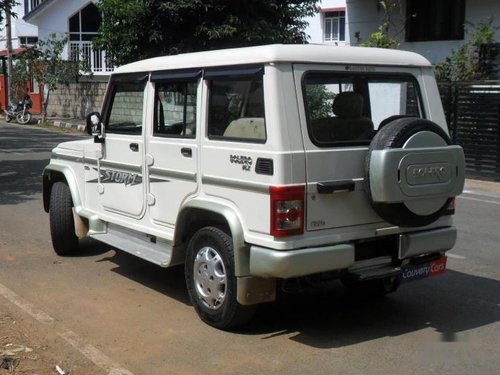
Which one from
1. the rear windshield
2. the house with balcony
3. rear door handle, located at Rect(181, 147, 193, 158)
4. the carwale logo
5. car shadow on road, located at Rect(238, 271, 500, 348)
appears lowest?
car shadow on road, located at Rect(238, 271, 500, 348)

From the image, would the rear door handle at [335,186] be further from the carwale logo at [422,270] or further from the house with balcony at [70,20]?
the house with balcony at [70,20]

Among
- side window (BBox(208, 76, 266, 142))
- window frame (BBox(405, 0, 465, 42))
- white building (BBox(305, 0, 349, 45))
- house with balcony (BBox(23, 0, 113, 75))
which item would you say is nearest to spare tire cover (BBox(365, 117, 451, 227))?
side window (BBox(208, 76, 266, 142))

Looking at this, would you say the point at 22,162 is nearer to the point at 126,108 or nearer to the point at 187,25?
the point at 187,25

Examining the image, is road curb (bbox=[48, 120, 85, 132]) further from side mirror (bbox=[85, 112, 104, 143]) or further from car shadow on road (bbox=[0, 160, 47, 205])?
side mirror (bbox=[85, 112, 104, 143])

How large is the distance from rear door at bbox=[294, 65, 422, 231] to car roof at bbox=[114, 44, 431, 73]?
0.23 feet

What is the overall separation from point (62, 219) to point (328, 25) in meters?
17.1

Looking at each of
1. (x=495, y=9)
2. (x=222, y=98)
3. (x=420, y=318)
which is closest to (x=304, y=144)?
(x=222, y=98)

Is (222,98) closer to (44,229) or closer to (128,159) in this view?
(128,159)

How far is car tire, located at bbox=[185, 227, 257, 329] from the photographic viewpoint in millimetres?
4770

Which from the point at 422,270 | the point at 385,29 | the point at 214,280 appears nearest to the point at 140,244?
the point at 214,280

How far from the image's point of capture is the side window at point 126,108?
5.84 meters

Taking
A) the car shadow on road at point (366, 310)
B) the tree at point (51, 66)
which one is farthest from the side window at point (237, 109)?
the tree at point (51, 66)

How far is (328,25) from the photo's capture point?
22.5 metres

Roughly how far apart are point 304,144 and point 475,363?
5.98 feet
